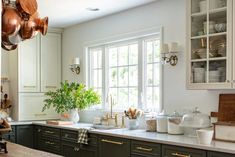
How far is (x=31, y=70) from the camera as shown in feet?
19.0

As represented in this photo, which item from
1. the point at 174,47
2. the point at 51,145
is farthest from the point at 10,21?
the point at 51,145

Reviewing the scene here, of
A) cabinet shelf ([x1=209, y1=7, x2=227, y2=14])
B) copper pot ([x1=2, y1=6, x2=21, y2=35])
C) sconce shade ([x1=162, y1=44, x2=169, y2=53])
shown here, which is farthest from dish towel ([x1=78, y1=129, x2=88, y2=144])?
copper pot ([x1=2, y1=6, x2=21, y2=35])

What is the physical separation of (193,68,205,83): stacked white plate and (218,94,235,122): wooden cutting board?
314 millimetres

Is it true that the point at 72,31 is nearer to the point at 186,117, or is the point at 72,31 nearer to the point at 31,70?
the point at 31,70

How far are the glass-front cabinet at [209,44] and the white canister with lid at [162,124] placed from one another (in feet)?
2.00

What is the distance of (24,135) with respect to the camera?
17.9 feet

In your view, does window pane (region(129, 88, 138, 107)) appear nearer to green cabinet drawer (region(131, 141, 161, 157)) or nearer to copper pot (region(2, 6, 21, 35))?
green cabinet drawer (region(131, 141, 161, 157))

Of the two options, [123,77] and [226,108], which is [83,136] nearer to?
[123,77]

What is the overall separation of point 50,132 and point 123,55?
64.4 inches

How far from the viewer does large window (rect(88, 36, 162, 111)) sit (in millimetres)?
4402

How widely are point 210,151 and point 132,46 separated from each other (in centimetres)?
229

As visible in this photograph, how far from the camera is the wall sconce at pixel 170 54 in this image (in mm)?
3912

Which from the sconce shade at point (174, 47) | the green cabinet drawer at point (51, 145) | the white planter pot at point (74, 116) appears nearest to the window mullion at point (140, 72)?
the sconce shade at point (174, 47)

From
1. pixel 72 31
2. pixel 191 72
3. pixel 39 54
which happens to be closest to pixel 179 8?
pixel 191 72
